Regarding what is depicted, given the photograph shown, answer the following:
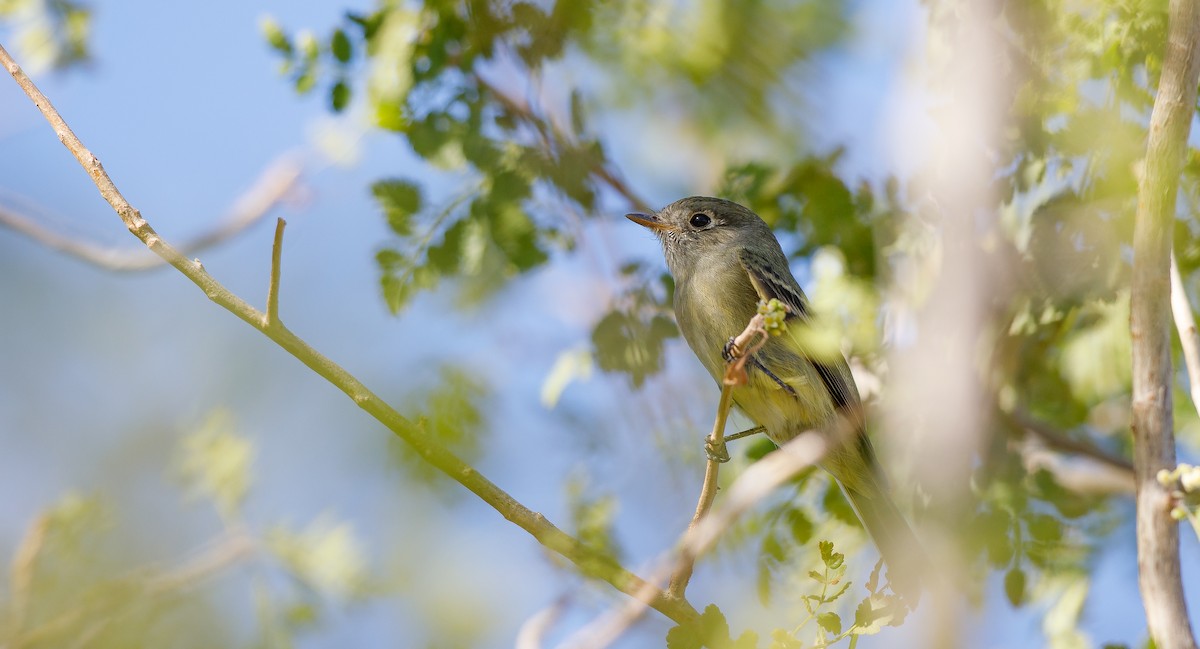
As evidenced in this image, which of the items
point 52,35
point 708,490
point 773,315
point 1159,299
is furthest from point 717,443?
point 52,35

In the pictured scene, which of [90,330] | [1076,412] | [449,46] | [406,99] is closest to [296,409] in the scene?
[90,330]

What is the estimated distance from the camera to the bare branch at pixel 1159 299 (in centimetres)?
273

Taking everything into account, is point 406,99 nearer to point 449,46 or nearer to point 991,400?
point 449,46

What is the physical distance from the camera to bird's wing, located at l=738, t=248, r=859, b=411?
13.6ft

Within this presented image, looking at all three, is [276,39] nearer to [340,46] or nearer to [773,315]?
[340,46]

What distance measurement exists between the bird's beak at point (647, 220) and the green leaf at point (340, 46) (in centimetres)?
133

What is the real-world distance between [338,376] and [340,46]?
7.30ft

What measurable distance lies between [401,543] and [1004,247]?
8.36 ft

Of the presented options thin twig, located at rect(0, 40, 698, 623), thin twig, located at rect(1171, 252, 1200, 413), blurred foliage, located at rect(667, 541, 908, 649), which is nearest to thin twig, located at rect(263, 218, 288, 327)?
thin twig, located at rect(0, 40, 698, 623)

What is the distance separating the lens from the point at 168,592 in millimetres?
3189

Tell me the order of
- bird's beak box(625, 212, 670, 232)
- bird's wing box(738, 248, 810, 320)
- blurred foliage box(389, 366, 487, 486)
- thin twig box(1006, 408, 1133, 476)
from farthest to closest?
bird's beak box(625, 212, 670, 232)
thin twig box(1006, 408, 1133, 476)
bird's wing box(738, 248, 810, 320)
blurred foliage box(389, 366, 487, 486)

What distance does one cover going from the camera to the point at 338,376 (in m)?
2.41

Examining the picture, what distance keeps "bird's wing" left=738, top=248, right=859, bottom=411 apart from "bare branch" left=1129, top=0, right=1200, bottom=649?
1222 mm

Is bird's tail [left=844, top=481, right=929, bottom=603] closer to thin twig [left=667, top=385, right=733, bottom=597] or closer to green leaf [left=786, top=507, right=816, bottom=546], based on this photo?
green leaf [left=786, top=507, right=816, bottom=546]
